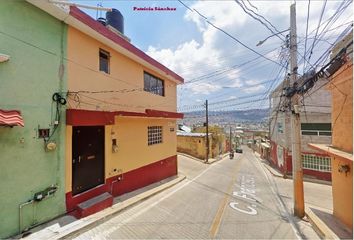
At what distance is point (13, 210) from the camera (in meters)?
5.55

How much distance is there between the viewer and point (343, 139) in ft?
25.9

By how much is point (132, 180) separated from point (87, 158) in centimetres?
314

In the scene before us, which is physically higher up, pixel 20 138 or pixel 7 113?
pixel 7 113

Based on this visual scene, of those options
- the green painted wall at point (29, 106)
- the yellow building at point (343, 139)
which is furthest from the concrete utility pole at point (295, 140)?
the green painted wall at point (29, 106)

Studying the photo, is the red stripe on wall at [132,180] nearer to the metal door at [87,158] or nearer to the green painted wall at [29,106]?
the metal door at [87,158]

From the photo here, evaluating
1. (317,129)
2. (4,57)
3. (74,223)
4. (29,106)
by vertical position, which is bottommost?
(74,223)

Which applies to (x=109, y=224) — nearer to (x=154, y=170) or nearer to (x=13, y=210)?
(x=13, y=210)

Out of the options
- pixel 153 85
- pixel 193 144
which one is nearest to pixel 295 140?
pixel 153 85

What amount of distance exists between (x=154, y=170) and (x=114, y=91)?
18.3 ft

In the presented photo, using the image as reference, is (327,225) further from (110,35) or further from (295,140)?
(110,35)

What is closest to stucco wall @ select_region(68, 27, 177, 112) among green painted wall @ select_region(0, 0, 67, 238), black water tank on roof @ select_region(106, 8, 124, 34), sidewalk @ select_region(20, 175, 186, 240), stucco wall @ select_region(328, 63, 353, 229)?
green painted wall @ select_region(0, 0, 67, 238)

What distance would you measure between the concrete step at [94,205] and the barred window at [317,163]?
18408mm

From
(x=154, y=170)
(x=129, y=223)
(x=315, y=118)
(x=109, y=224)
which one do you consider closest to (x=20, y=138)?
(x=109, y=224)

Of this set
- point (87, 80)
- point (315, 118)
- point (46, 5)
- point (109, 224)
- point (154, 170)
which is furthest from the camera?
point (315, 118)
